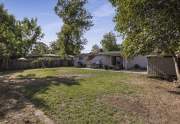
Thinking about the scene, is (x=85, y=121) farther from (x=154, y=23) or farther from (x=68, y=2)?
(x=68, y=2)

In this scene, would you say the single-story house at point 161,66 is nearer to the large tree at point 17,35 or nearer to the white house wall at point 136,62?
the white house wall at point 136,62

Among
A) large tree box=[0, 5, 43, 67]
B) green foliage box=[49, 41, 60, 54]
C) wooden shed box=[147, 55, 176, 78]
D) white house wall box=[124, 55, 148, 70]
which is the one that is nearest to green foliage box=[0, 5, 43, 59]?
large tree box=[0, 5, 43, 67]

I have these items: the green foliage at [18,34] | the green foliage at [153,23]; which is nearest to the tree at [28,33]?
the green foliage at [18,34]

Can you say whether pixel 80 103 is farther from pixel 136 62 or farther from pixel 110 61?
pixel 110 61

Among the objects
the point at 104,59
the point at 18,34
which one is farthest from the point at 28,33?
the point at 104,59

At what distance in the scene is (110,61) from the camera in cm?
4928

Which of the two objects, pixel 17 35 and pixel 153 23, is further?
pixel 17 35

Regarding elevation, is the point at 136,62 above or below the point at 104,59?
below

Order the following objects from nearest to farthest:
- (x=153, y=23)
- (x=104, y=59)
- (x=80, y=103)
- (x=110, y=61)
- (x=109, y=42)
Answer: (x=80, y=103) < (x=153, y=23) < (x=110, y=61) < (x=104, y=59) < (x=109, y=42)

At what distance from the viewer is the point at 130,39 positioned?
23750 millimetres

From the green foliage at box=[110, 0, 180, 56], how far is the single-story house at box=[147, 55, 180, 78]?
7180 millimetres

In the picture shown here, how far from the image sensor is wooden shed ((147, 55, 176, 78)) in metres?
29.6

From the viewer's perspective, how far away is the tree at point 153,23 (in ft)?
67.1

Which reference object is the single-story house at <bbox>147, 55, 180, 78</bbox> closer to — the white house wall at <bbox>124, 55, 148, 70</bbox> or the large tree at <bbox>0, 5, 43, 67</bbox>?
the white house wall at <bbox>124, 55, 148, 70</bbox>
